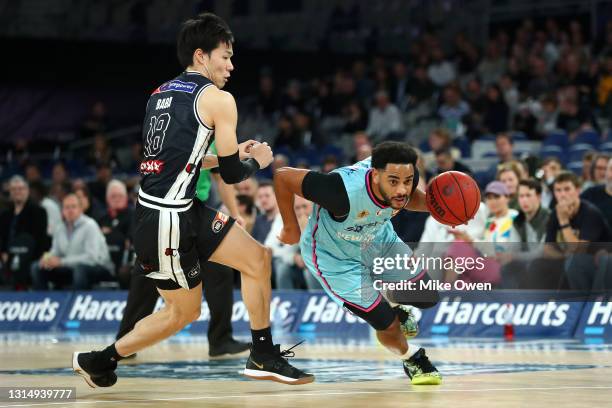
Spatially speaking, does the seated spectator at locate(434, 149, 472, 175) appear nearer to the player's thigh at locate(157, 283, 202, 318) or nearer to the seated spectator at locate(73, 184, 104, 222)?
the seated spectator at locate(73, 184, 104, 222)

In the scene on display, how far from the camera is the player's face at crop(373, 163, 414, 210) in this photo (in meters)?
7.17

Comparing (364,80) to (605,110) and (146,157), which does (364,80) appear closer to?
(605,110)

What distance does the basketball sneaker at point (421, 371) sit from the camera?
7.35 meters

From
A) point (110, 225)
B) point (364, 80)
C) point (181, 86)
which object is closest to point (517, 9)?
point (364, 80)

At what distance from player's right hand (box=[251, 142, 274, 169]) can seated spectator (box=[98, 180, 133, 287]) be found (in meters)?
7.67

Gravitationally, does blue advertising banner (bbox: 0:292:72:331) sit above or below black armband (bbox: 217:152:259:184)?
below

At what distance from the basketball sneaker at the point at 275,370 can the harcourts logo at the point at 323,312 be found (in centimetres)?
587

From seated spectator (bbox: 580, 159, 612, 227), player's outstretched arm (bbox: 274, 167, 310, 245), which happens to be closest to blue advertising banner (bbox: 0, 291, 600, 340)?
seated spectator (bbox: 580, 159, 612, 227)

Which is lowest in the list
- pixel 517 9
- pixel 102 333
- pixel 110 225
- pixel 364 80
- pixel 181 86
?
pixel 102 333

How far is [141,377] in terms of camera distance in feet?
27.0

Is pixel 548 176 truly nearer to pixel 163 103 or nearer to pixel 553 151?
pixel 553 151

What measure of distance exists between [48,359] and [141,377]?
189cm

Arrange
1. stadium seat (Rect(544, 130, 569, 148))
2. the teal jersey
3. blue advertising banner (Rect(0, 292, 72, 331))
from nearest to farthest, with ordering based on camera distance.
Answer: the teal jersey
blue advertising banner (Rect(0, 292, 72, 331))
stadium seat (Rect(544, 130, 569, 148))

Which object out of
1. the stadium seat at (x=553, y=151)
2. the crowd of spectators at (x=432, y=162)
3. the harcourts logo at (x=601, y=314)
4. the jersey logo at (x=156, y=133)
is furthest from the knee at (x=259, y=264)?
the stadium seat at (x=553, y=151)
